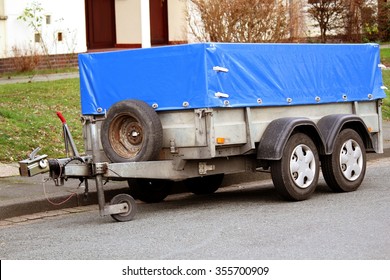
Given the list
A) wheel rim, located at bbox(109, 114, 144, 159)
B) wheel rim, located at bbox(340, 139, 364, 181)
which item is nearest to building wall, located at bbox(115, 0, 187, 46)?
wheel rim, located at bbox(340, 139, 364, 181)

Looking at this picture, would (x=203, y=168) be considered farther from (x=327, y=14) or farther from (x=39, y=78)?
(x=327, y=14)

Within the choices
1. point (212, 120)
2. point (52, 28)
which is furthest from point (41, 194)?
point (52, 28)

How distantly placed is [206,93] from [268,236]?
6.68 feet

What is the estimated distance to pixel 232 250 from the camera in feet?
29.1

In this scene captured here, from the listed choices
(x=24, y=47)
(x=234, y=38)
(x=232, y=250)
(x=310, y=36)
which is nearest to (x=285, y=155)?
(x=232, y=250)

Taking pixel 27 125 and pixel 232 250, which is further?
pixel 27 125

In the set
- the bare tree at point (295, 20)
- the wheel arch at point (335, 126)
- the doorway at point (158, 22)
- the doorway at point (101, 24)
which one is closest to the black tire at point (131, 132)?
the wheel arch at point (335, 126)

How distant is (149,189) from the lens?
487 inches

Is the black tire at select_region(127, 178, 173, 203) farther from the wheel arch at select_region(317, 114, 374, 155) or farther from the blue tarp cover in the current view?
Answer: the wheel arch at select_region(317, 114, 374, 155)

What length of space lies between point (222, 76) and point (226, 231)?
2.03 m

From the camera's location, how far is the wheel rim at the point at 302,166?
457 inches

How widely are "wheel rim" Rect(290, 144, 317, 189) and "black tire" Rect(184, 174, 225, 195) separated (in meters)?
1.45

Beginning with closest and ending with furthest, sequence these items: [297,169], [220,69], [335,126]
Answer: [220,69] → [297,169] → [335,126]

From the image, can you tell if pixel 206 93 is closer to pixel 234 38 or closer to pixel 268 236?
pixel 268 236
